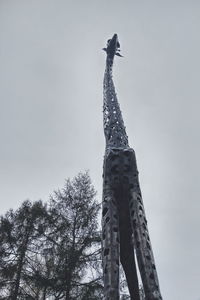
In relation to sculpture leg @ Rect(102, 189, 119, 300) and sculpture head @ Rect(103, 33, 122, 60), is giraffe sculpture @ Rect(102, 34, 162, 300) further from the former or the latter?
sculpture head @ Rect(103, 33, 122, 60)

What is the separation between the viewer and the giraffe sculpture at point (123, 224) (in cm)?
452

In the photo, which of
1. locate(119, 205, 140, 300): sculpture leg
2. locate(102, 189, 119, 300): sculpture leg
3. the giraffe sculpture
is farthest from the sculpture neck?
locate(119, 205, 140, 300): sculpture leg

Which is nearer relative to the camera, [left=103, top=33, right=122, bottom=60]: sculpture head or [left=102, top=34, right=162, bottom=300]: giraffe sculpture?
[left=102, top=34, right=162, bottom=300]: giraffe sculpture

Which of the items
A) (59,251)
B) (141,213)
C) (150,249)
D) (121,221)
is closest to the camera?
(150,249)

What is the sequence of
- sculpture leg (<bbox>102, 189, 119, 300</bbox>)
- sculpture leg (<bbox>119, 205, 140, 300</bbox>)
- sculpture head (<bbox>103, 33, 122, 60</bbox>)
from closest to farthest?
sculpture leg (<bbox>102, 189, 119, 300</bbox>)
sculpture leg (<bbox>119, 205, 140, 300</bbox>)
sculpture head (<bbox>103, 33, 122, 60</bbox>)

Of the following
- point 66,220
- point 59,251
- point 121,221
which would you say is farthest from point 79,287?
point 121,221

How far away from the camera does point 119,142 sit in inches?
259

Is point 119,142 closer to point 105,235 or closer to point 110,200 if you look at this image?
point 110,200

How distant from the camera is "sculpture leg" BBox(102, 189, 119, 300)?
444 centimetres

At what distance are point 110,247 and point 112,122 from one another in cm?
311

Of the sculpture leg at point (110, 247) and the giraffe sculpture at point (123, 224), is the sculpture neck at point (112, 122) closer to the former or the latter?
the giraffe sculpture at point (123, 224)

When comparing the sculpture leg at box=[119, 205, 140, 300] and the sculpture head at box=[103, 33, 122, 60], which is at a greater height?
the sculpture head at box=[103, 33, 122, 60]

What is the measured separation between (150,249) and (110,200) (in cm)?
112

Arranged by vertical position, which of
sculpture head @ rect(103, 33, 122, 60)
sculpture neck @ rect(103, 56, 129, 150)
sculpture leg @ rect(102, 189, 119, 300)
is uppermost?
sculpture head @ rect(103, 33, 122, 60)
